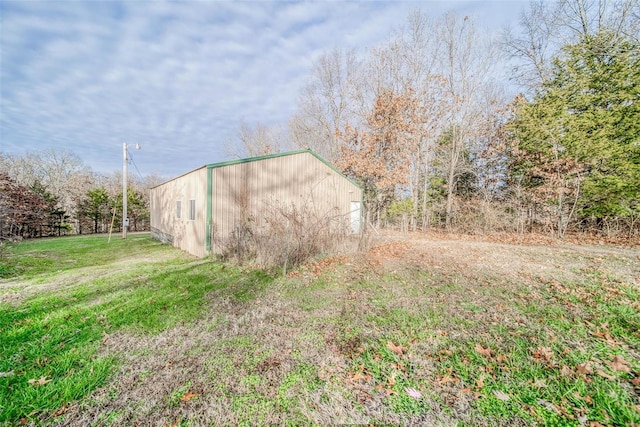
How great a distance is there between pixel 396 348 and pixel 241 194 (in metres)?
7.36

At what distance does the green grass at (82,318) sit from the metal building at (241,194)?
2.08 metres

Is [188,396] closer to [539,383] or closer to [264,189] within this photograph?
[539,383]

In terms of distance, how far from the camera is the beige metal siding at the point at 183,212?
29.3 feet

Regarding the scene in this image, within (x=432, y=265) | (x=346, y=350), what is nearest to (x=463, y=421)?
(x=346, y=350)

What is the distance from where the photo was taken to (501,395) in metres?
2.10

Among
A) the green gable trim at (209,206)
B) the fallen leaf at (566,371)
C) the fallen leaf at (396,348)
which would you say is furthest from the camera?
the green gable trim at (209,206)

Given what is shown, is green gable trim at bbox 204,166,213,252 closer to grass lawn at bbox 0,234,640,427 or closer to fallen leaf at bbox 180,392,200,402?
grass lawn at bbox 0,234,640,427

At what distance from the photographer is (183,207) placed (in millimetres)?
10609

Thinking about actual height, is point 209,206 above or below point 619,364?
above

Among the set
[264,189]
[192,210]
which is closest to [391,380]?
[264,189]

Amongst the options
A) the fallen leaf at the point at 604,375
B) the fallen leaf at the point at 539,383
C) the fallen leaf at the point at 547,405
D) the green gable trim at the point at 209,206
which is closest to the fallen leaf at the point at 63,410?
the fallen leaf at the point at 547,405

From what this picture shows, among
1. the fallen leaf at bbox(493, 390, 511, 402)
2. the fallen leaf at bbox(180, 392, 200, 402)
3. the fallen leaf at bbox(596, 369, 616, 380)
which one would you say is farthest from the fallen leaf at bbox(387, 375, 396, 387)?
the fallen leaf at bbox(596, 369, 616, 380)

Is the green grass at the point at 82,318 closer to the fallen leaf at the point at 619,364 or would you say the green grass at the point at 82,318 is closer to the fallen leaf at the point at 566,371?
the fallen leaf at the point at 566,371

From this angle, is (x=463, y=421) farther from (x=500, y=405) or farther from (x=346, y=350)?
(x=346, y=350)
